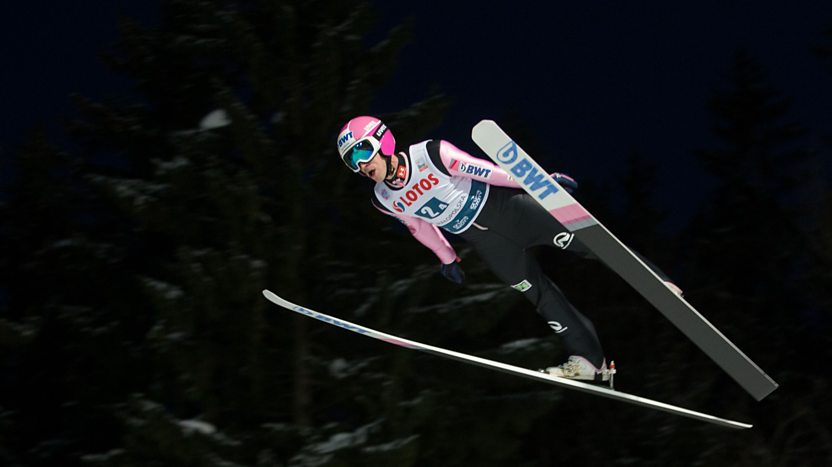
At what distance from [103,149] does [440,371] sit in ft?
18.5

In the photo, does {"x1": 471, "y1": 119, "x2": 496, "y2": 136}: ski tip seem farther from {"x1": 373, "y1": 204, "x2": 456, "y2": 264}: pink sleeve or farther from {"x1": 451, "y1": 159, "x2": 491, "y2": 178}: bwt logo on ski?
{"x1": 373, "y1": 204, "x2": 456, "y2": 264}: pink sleeve

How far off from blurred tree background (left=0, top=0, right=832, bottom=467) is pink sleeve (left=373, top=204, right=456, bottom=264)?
4.36 metres

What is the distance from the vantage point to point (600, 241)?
5.50m

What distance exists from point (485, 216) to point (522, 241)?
8.9 inches

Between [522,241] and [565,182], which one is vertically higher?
[565,182]

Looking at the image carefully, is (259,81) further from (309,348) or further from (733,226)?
(733,226)

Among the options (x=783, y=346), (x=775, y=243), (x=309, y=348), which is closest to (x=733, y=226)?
(x=775, y=243)

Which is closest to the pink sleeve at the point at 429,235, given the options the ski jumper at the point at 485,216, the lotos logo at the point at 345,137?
the ski jumper at the point at 485,216

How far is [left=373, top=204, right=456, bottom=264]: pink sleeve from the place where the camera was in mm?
5715

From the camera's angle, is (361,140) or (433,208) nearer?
(361,140)

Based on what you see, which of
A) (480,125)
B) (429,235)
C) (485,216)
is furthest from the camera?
(429,235)

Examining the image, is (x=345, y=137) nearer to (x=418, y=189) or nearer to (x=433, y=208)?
(x=418, y=189)

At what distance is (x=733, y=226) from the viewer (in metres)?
22.1

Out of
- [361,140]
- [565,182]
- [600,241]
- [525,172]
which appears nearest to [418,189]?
[361,140]
